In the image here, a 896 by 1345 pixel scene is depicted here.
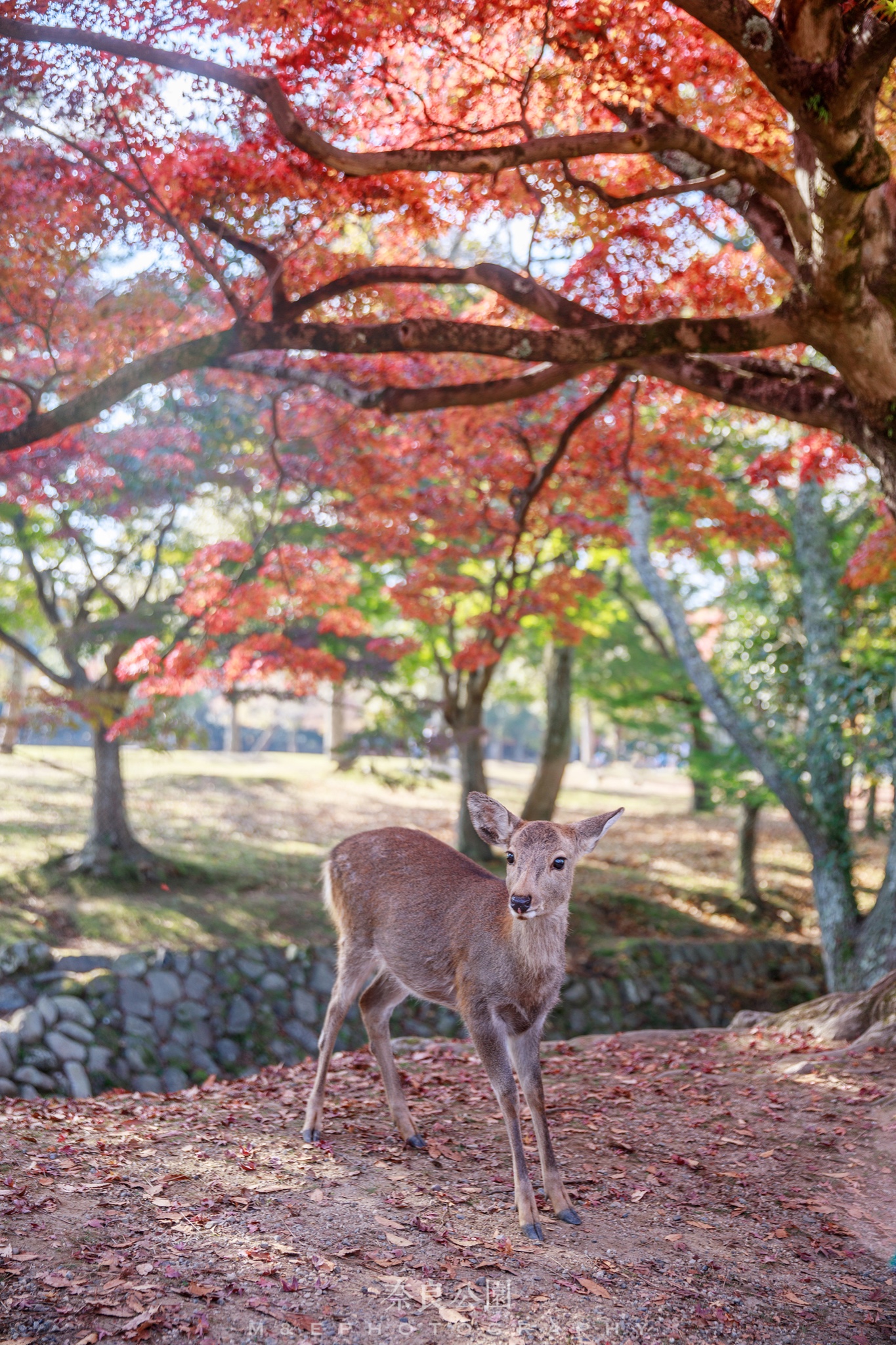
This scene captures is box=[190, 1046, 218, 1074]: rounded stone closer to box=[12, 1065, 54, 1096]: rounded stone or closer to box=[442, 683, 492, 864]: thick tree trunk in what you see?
box=[12, 1065, 54, 1096]: rounded stone

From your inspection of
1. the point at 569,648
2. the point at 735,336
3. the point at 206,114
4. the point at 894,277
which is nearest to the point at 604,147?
the point at 735,336

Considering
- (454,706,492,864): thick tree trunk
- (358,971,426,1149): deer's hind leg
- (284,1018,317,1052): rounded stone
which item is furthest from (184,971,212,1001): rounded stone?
(358,971,426,1149): deer's hind leg

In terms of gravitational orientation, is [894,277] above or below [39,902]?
above

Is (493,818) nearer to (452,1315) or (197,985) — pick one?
(452,1315)

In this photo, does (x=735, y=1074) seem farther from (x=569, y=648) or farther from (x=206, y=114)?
(x=569, y=648)

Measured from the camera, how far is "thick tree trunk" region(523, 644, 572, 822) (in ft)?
52.5

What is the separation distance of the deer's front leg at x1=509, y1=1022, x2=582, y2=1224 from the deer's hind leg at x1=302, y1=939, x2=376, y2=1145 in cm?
110

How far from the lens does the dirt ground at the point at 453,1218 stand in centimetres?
333

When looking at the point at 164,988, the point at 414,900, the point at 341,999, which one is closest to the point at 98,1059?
the point at 164,988

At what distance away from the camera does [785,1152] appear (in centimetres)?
519

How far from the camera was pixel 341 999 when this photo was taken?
17.3 ft

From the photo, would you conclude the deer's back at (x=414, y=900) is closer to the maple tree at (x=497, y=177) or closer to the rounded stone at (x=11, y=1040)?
the maple tree at (x=497, y=177)

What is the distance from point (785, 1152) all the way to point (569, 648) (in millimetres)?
11518

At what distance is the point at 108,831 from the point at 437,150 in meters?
9.57
